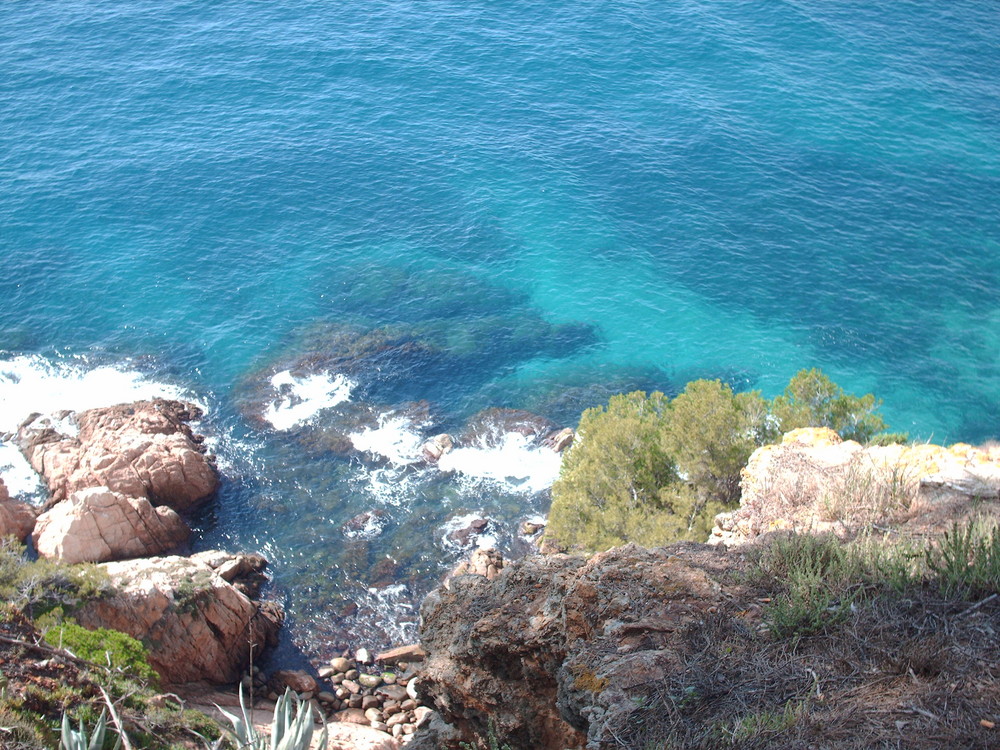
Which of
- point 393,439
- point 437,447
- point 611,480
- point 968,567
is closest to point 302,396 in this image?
point 393,439

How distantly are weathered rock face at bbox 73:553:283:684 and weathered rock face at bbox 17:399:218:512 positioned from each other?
5948mm

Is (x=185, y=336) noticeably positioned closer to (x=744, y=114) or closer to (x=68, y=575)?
(x=68, y=575)

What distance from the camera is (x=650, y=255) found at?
48812mm

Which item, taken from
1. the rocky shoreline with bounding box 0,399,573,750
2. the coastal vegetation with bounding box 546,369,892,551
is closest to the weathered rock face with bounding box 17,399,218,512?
the rocky shoreline with bounding box 0,399,573,750

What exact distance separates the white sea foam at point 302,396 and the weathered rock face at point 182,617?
11.1 meters

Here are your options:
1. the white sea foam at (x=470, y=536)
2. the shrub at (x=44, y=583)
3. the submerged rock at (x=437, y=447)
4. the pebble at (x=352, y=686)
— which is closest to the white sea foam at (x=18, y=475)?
the shrub at (x=44, y=583)

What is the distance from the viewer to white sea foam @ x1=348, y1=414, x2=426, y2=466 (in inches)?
1483

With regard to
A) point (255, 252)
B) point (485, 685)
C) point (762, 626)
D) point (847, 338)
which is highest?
point (762, 626)

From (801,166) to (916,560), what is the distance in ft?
157

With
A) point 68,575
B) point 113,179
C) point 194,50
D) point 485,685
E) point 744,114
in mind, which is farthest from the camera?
point 194,50

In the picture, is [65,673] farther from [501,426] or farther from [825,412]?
[501,426]

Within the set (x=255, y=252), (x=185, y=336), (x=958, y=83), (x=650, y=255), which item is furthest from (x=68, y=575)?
(x=958, y=83)

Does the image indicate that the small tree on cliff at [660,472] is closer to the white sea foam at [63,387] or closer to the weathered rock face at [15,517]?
the weathered rock face at [15,517]

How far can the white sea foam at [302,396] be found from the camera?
129 feet
